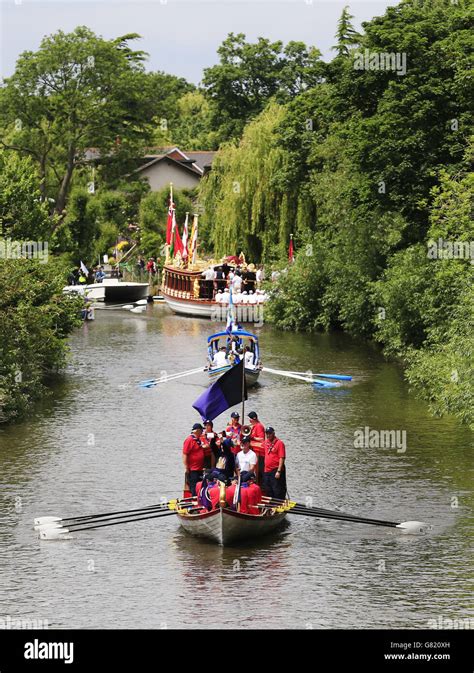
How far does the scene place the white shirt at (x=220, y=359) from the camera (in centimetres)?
4509

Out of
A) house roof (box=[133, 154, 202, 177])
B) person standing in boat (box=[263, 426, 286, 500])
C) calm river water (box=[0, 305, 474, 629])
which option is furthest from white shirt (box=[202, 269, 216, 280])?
person standing in boat (box=[263, 426, 286, 500])

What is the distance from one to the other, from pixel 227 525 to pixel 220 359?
69.1 feet

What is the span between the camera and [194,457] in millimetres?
26531

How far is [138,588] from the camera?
23.3m

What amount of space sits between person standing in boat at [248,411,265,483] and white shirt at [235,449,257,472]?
34 cm

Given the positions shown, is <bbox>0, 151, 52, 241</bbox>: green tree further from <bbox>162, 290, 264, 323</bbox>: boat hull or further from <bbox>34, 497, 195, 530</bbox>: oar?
<bbox>34, 497, 195, 530</bbox>: oar

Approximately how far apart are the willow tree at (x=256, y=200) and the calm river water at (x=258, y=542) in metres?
24.1

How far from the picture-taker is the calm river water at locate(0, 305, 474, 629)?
22297 millimetres

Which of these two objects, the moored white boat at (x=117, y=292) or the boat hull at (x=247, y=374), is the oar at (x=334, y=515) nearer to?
the boat hull at (x=247, y=374)

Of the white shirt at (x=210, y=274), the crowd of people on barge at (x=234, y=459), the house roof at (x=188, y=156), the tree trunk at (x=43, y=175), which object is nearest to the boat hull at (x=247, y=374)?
the crowd of people on barge at (x=234, y=459)

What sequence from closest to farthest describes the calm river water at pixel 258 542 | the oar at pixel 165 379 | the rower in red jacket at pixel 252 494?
the calm river water at pixel 258 542 → the rower in red jacket at pixel 252 494 → the oar at pixel 165 379

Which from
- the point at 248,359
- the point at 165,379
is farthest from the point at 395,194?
the point at 165,379

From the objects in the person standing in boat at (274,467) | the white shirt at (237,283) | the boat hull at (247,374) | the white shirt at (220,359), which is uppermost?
the white shirt at (237,283)
